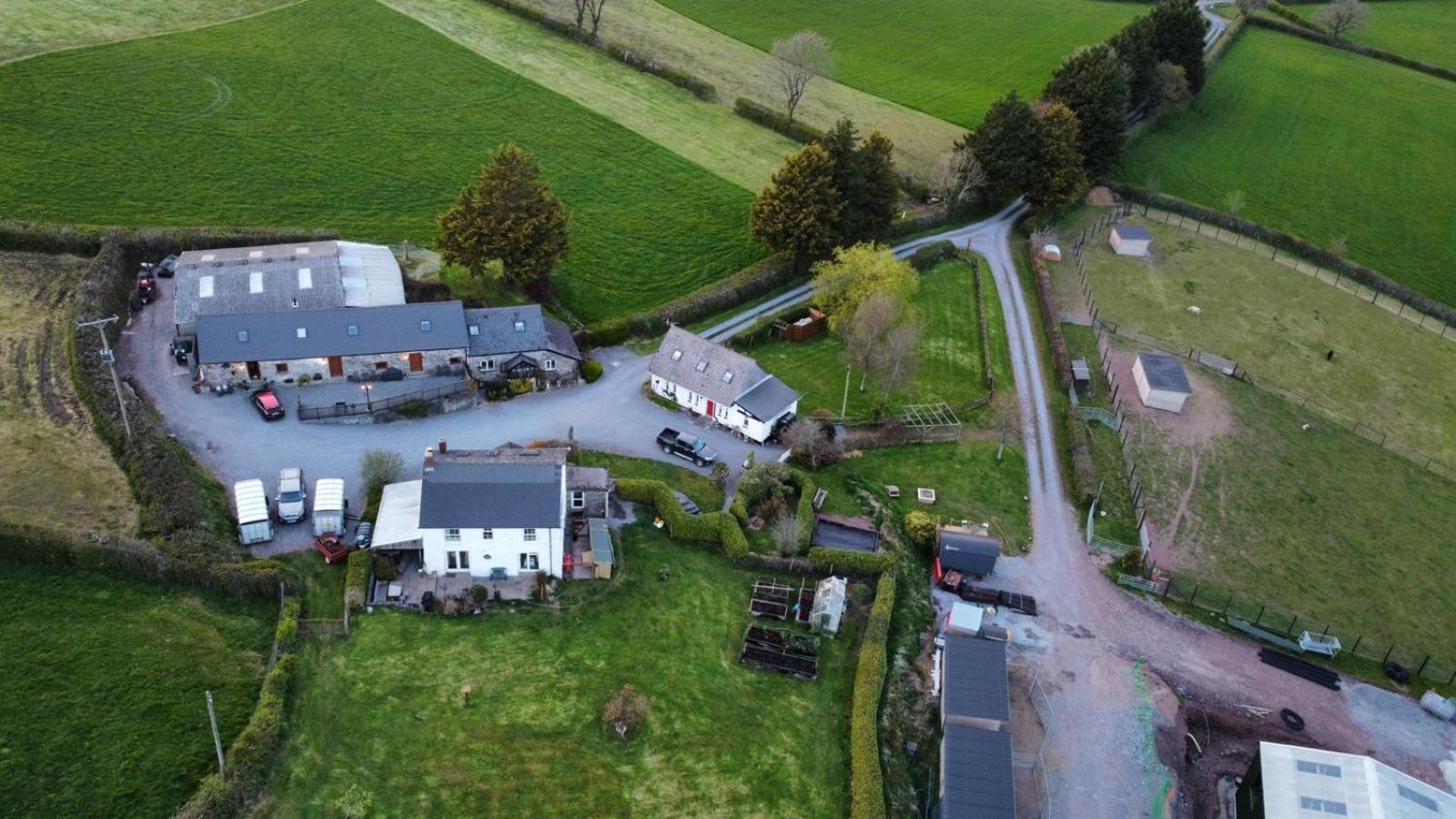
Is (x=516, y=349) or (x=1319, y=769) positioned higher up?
(x=1319, y=769)

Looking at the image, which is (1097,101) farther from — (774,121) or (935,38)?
(935,38)

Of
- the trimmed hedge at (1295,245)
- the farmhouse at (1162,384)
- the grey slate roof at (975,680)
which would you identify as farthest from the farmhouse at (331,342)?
the trimmed hedge at (1295,245)

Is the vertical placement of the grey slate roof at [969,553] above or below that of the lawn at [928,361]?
below

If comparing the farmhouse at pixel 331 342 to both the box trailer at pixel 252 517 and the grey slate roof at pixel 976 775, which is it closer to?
the box trailer at pixel 252 517

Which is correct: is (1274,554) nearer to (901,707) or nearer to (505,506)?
(901,707)

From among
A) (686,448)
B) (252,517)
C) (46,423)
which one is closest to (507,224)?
(686,448)
